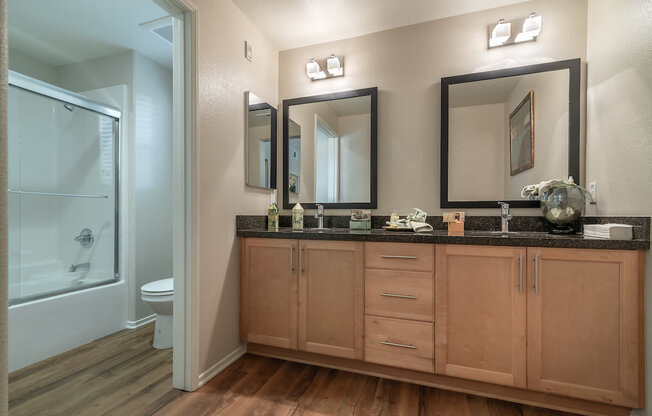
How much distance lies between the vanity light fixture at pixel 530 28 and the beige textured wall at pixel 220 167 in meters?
1.89

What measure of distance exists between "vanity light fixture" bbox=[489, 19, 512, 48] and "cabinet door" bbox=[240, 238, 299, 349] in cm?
193

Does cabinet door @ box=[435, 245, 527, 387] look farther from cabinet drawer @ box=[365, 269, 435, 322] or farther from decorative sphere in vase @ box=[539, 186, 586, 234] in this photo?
decorative sphere in vase @ box=[539, 186, 586, 234]

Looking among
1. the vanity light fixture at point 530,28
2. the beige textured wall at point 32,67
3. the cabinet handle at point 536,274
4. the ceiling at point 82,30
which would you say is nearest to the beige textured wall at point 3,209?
the ceiling at point 82,30

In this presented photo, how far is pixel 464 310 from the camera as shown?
162cm

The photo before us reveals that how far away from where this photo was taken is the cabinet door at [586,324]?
138cm

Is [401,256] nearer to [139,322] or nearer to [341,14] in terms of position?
[341,14]

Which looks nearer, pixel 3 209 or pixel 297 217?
pixel 3 209

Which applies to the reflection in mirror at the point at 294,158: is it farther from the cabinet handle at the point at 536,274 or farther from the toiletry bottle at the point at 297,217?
the cabinet handle at the point at 536,274

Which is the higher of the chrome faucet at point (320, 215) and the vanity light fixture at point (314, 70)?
the vanity light fixture at point (314, 70)

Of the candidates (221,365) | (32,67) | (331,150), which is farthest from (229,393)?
(32,67)

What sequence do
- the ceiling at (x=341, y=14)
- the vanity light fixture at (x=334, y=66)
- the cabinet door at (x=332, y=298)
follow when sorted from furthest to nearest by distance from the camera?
the vanity light fixture at (x=334, y=66) < the ceiling at (x=341, y=14) < the cabinet door at (x=332, y=298)

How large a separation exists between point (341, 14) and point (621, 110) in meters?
1.79

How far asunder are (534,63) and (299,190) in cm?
189

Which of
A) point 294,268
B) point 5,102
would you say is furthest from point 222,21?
point 294,268
